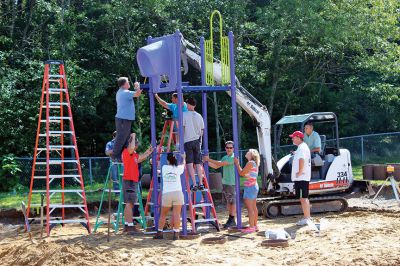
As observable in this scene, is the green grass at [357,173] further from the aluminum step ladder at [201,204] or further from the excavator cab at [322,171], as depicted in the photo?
the aluminum step ladder at [201,204]

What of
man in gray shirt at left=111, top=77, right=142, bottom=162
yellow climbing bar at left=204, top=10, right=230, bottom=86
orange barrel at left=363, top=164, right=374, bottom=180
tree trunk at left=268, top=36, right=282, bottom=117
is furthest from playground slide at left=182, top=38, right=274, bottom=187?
tree trunk at left=268, top=36, right=282, bottom=117

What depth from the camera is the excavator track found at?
1761cm

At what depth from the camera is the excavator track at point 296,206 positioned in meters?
17.6

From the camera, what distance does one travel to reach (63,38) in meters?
26.1

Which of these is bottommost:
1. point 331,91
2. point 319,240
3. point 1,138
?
point 319,240

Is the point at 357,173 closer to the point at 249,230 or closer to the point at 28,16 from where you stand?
the point at 249,230

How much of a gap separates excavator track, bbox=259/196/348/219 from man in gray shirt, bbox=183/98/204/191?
3.48m

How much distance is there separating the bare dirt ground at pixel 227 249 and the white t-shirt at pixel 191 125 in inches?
81.7

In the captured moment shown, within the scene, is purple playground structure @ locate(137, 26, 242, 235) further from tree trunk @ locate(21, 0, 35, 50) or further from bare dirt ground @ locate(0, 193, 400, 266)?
tree trunk @ locate(21, 0, 35, 50)

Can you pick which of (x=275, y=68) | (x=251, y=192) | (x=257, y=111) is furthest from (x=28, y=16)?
(x=251, y=192)

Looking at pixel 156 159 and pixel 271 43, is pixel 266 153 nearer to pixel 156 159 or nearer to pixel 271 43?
pixel 156 159

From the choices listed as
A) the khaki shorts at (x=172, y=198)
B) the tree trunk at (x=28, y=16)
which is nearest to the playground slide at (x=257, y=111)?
the khaki shorts at (x=172, y=198)

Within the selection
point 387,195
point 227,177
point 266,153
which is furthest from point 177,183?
→ point 387,195

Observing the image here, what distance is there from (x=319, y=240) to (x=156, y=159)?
398cm
